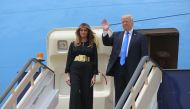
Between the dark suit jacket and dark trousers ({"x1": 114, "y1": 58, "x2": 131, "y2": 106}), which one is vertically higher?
the dark suit jacket

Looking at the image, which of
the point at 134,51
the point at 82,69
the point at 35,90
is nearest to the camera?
the point at 134,51

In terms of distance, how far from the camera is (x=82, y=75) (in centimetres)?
554

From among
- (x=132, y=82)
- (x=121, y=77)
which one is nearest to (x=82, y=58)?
(x=121, y=77)

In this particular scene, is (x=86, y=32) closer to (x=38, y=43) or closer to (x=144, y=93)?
(x=144, y=93)

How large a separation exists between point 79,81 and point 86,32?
2.15ft

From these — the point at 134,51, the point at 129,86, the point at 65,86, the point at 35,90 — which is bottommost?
the point at 65,86

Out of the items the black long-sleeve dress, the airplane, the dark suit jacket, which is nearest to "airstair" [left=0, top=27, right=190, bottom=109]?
the dark suit jacket

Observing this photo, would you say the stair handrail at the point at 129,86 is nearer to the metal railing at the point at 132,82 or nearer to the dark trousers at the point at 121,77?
the metal railing at the point at 132,82

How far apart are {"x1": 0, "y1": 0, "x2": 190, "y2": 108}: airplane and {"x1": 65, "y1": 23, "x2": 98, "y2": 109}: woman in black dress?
1.98 meters

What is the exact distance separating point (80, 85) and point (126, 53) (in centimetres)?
76

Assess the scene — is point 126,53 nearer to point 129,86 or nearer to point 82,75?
point 82,75

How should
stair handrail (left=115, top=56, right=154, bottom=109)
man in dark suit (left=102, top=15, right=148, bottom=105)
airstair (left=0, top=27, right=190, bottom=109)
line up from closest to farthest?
stair handrail (left=115, top=56, right=154, bottom=109)
airstair (left=0, top=27, right=190, bottom=109)
man in dark suit (left=102, top=15, right=148, bottom=105)

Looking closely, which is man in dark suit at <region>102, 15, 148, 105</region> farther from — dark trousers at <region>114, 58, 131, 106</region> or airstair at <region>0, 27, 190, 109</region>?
airstair at <region>0, 27, 190, 109</region>

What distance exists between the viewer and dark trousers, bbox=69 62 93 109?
5500mm
